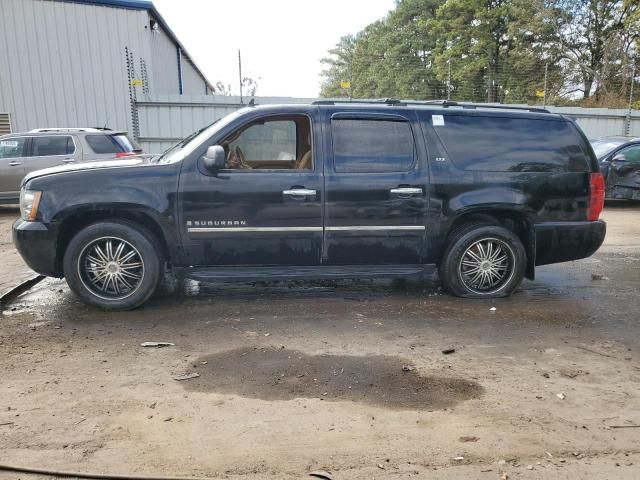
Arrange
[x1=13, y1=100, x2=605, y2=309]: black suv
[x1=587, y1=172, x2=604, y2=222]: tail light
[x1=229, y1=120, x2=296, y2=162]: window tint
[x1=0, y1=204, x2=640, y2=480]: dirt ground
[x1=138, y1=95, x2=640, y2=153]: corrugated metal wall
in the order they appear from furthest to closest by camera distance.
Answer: [x1=138, y1=95, x2=640, y2=153]: corrugated metal wall
[x1=587, y1=172, x2=604, y2=222]: tail light
[x1=229, y1=120, x2=296, y2=162]: window tint
[x1=13, y1=100, x2=605, y2=309]: black suv
[x1=0, y1=204, x2=640, y2=480]: dirt ground

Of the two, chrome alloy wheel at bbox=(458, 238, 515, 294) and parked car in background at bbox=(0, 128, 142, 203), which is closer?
chrome alloy wheel at bbox=(458, 238, 515, 294)

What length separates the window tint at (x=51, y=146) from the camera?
10531 millimetres

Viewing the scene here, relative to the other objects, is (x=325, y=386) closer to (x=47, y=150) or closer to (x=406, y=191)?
(x=406, y=191)

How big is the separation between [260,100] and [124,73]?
180 inches

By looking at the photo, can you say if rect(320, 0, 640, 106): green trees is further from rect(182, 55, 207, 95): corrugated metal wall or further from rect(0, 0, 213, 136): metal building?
rect(0, 0, 213, 136): metal building

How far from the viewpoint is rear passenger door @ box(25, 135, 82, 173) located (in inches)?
415

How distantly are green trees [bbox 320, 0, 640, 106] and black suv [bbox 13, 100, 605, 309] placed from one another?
68.1 ft

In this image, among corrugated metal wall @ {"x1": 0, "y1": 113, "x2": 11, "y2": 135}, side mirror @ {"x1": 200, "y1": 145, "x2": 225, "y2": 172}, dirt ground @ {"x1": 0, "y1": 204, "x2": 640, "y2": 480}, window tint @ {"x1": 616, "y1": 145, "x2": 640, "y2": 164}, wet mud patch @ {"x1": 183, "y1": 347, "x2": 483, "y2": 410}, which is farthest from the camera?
corrugated metal wall @ {"x1": 0, "y1": 113, "x2": 11, "y2": 135}

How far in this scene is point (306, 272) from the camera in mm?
4926

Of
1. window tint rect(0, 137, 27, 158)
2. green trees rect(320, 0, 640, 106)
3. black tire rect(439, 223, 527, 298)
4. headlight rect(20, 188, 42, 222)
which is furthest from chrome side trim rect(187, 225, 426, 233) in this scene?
green trees rect(320, 0, 640, 106)

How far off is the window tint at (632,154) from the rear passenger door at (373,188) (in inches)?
354

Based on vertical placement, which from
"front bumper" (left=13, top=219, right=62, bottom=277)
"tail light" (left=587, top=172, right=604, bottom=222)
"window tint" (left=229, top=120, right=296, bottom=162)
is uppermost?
"window tint" (left=229, top=120, right=296, bottom=162)

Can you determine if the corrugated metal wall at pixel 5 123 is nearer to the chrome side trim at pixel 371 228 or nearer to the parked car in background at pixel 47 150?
the parked car in background at pixel 47 150

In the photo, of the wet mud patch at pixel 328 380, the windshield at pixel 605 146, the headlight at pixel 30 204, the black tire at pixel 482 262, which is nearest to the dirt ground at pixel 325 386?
the wet mud patch at pixel 328 380
